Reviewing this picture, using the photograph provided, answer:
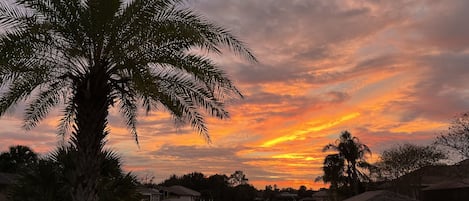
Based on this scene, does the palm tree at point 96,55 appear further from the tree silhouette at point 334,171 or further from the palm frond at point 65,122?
the tree silhouette at point 334,171

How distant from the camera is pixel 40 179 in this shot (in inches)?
680

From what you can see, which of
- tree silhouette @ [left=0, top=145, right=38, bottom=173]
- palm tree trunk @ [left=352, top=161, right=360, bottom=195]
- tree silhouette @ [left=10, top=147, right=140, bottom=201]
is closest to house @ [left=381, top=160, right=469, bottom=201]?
palm tree trunk @ [left=352, top=161, right=360, bottom=195]

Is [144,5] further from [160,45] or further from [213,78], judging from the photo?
[213,78]

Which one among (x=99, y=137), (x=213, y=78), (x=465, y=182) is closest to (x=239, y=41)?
(x=213, y=78)

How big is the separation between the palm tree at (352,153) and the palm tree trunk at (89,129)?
3983 centimetres

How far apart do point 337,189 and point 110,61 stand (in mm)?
40327

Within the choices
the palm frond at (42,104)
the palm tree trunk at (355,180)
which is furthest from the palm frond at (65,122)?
the palm tree trunk at (355,180)

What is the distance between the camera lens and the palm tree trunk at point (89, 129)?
11.3 meters

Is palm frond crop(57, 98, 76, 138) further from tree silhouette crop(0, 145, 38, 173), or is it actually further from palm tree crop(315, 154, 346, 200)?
tree silhouette crop(0, 145, 38, 173)

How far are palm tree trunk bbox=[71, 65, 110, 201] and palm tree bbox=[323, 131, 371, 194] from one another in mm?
39833

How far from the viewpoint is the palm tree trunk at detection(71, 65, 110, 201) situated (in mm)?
11328

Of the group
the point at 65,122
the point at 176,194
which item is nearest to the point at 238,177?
the point at 176,194

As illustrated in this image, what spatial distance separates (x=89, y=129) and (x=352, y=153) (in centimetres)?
4108

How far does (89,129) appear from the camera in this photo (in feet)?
37.6
